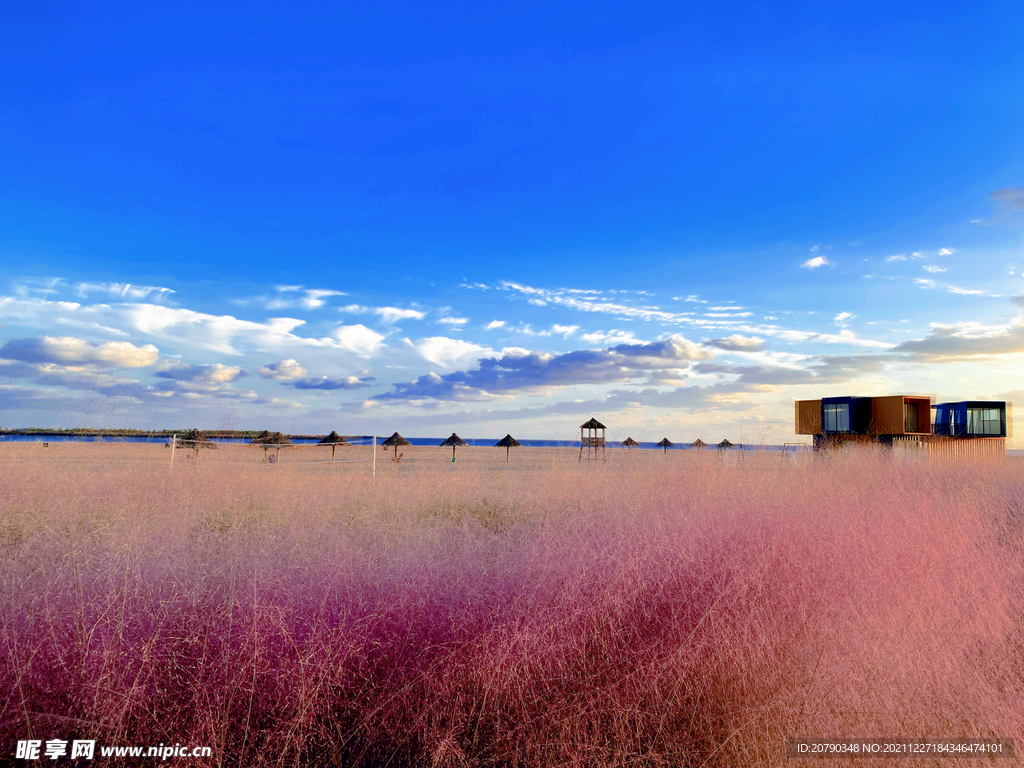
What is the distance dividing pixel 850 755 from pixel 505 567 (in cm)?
199

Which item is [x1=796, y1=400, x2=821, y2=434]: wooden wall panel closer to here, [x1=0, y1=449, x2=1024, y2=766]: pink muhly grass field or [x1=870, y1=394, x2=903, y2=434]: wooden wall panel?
[x1=870, y1=394, x2=903, y2=434]: wooden wall panel

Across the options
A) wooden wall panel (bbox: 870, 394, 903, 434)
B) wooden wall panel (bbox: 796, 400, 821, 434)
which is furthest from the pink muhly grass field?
wooden wall panel (bbox: 796, 400, 821, 434)

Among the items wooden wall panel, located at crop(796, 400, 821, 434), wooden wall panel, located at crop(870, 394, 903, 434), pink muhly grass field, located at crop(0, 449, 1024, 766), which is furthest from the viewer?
wooden wall panel, located at crop(796, 400, 821, 434)

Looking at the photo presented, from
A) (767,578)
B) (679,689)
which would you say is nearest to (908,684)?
(767,578)

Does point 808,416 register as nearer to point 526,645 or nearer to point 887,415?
point 887,415

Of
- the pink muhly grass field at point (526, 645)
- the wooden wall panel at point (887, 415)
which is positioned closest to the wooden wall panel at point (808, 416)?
the wooden wall panel at point (887, 415)

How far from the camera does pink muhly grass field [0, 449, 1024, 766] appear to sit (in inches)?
97.3

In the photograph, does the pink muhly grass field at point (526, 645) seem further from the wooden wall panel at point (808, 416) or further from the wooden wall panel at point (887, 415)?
the wooden wall panel at point (808, 416)

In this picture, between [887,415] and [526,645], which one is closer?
[526,645]

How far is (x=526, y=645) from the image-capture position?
271 centimetres

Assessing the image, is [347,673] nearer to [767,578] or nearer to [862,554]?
[767,578]

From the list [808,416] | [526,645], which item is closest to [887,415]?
[808,416]

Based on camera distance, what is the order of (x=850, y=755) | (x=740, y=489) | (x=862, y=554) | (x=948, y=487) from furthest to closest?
(x=948, y=487), (x=740, y=489), (x=862, y=554), (x=850, y=755)

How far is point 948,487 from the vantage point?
7715 millimetres
